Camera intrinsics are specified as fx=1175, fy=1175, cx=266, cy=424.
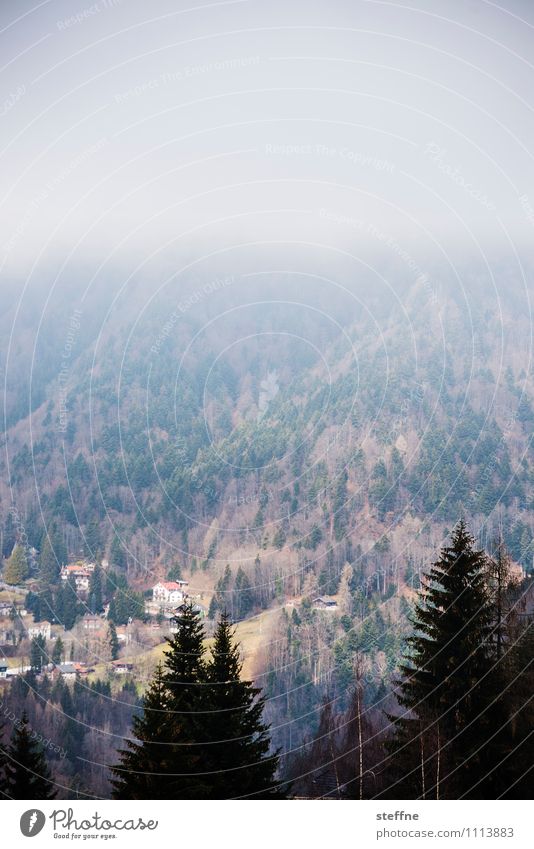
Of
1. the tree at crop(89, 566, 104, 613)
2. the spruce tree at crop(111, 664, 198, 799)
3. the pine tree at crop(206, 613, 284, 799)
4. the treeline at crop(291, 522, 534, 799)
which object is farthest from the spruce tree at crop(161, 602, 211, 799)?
the tree at crop(89, 566, 104, 613)

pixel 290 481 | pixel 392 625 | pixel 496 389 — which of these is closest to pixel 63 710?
pixel 392 625

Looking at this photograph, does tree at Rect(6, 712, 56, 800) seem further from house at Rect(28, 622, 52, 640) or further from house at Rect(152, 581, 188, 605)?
house at Rect(152, 581, 188, 605)

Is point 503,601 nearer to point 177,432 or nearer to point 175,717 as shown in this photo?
point 175,717

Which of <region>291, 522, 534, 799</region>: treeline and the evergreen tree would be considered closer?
<region>291, 522, 534, 799</region>: treeline

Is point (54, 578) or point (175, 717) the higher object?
point (54, 578)

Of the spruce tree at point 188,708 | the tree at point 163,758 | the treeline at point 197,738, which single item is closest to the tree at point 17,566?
the spruce tree at point 188,708
